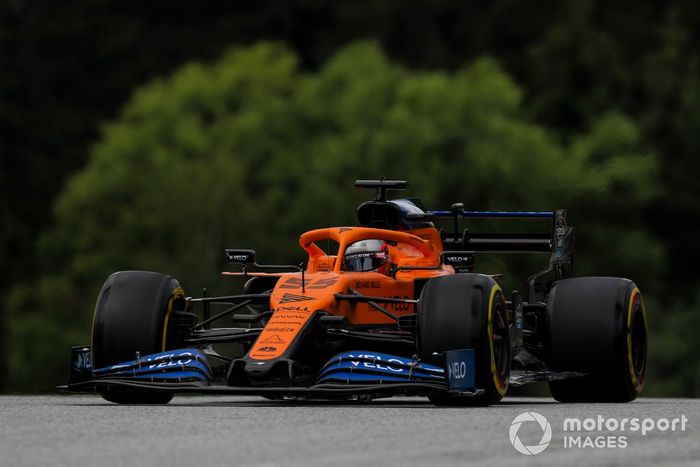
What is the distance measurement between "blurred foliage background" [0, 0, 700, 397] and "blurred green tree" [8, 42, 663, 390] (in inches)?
3.0

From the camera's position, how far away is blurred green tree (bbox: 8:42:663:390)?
54781 mm

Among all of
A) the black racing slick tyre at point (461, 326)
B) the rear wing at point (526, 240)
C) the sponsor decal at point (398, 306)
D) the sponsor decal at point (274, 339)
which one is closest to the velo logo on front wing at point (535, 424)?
the black racing slick tyre at point (461, 326)

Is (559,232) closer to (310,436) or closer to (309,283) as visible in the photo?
(309,283)

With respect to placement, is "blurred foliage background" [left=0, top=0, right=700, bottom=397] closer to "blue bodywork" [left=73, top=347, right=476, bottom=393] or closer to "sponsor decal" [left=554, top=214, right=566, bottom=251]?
"sponsor decal" [left=554, top=214, right=566, bottom=251]

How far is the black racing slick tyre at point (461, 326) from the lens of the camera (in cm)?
1603

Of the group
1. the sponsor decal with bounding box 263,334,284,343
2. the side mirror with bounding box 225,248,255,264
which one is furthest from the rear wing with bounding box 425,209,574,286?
the sponsor decal with bounding box 263,334,284,343

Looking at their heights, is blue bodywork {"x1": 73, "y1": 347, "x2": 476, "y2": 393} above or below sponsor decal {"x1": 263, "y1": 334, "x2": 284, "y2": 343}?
below

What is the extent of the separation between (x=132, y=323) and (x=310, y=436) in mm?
5128

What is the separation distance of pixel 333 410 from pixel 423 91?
44735 millimetres

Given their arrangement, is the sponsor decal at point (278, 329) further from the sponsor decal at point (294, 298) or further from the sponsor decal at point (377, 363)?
the sponsor decal at point (377, 363)

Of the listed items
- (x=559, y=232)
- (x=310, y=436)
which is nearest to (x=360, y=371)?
(x=310, y=436)

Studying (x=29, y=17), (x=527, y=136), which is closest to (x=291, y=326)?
(x=527, y=136)

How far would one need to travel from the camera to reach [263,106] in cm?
6362
